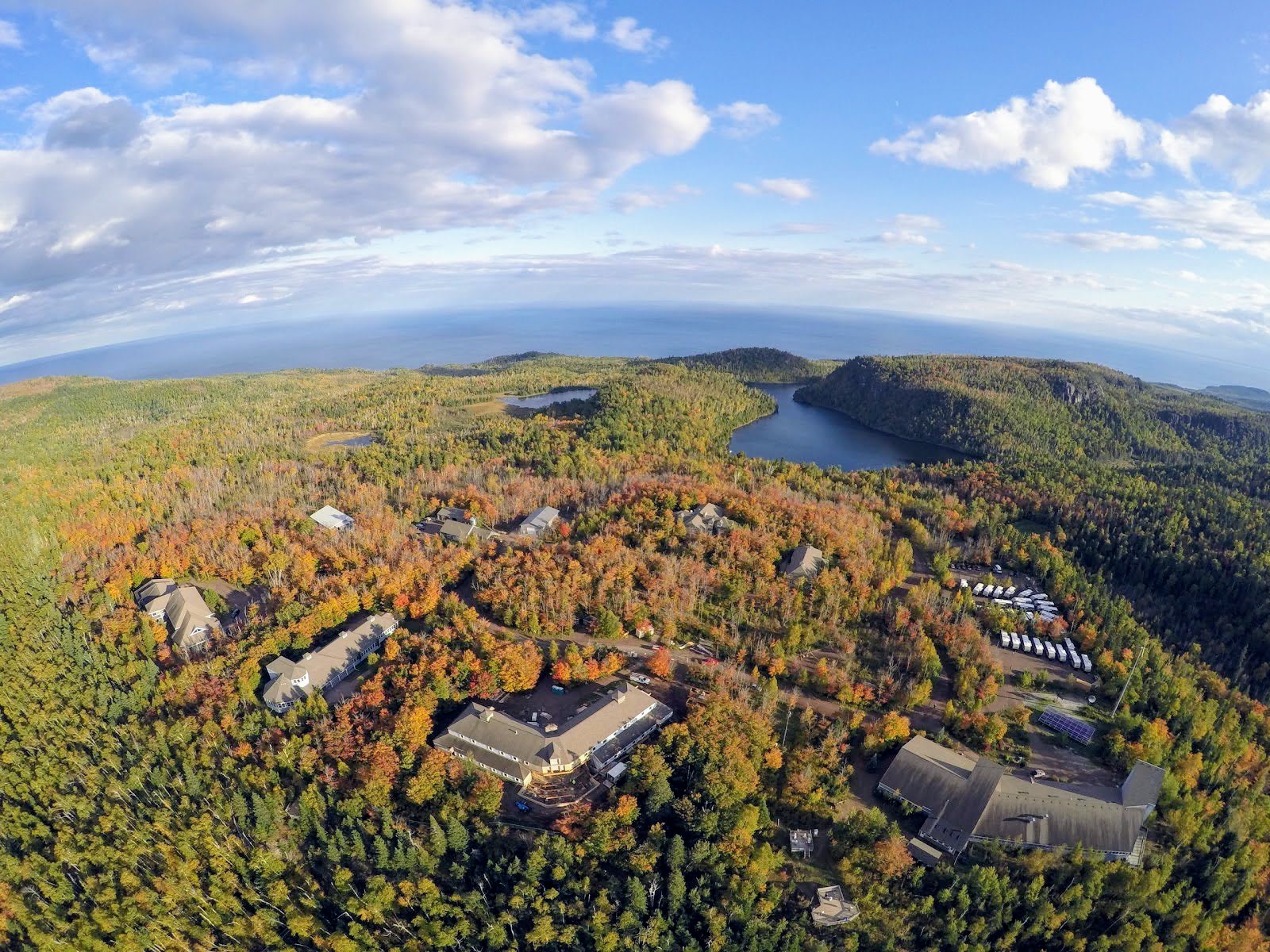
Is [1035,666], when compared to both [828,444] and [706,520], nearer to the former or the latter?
[706,520]

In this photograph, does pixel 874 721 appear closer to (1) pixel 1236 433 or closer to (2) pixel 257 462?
(2) pixel 257 462

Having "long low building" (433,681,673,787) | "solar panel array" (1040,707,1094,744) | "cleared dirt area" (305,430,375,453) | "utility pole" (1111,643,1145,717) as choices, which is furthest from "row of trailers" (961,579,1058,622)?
"cleared dirt area" (305,430,375,453)

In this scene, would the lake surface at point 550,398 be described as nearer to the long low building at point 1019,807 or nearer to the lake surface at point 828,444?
the lake surface at point 828,444

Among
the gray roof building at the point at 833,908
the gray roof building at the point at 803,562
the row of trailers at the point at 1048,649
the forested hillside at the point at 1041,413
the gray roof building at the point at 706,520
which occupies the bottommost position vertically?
the gray roof building at the point at 833,908

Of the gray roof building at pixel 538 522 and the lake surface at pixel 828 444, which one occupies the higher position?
the lake surface at pixel 828 444

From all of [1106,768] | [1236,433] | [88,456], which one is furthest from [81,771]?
[1236,433]

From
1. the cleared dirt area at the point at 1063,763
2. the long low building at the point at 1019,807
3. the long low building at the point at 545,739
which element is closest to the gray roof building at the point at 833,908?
the long low building at the point at 1019,807
